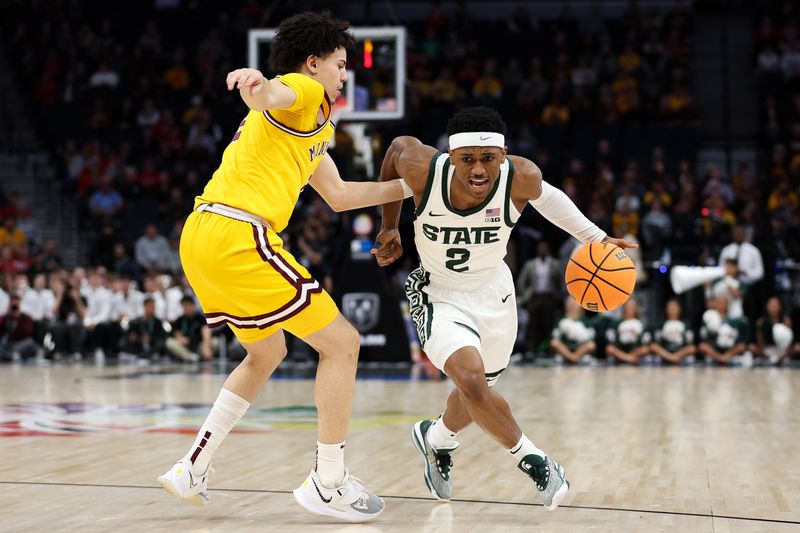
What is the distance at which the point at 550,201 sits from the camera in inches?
211

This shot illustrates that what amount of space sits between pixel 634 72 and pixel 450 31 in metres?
3.95

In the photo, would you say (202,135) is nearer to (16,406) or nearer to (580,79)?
(580,79)

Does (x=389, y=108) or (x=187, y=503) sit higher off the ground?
(x=389, y=108)

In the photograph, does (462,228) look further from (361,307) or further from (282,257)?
(361,307)

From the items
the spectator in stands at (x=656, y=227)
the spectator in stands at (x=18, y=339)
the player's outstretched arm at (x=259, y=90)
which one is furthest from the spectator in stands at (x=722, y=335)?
the player's outstretched arm at (x=259, y=90)

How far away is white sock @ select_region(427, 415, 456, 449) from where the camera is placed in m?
5.27

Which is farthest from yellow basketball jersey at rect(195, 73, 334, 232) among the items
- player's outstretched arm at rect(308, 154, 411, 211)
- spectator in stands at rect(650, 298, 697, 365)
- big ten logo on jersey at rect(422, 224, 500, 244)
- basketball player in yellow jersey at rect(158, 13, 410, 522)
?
spectator in stands at rect(650, 298, 697, 365)

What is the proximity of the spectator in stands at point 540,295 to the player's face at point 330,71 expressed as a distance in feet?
38.7

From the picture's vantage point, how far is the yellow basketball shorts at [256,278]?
457 cm

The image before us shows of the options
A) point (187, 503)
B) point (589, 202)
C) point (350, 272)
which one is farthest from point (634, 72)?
point (187, 503)

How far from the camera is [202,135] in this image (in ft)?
67.1

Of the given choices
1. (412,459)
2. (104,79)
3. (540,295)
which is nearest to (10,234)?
(104,79)

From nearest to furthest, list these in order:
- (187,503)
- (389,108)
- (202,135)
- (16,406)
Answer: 1. (187,503)
2. (16,406)
3. (389,108)
4. (202,135)

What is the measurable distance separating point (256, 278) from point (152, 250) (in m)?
14.2
